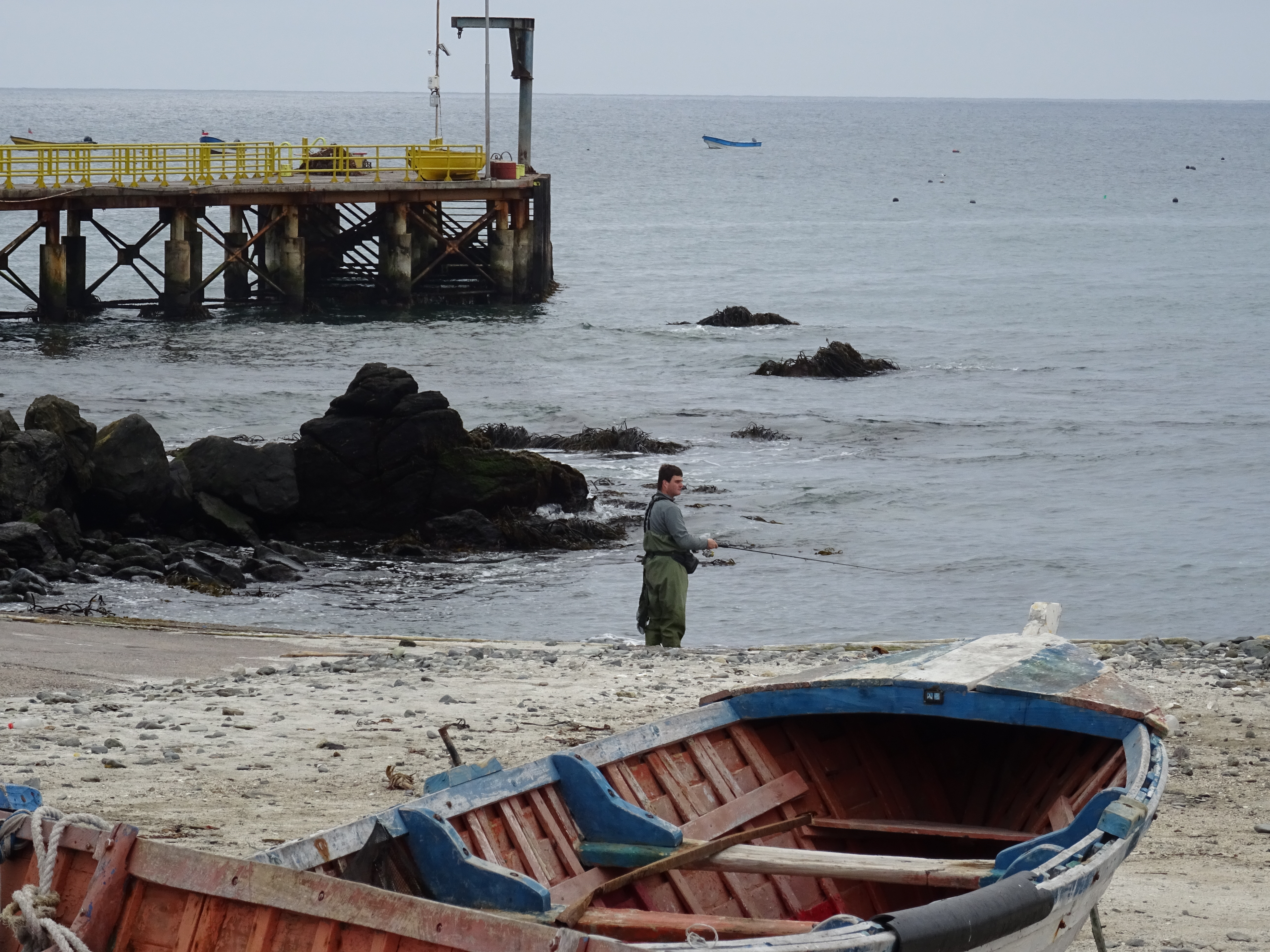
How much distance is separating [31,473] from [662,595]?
7858 mm

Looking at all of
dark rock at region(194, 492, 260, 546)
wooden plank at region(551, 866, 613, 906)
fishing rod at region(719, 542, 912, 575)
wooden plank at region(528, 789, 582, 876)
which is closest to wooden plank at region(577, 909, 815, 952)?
wooden plank at region(551, 866, 613, 906)

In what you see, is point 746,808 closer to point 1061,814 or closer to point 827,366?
point 1061,814

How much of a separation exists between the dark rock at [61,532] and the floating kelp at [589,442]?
8108 mm

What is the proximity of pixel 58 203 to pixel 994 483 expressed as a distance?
20764 millimetres

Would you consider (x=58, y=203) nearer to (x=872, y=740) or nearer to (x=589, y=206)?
(x=872, y=740)

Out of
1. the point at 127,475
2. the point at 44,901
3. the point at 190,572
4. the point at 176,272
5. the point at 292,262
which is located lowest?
the point at 190,572

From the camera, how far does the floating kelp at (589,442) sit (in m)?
23.6

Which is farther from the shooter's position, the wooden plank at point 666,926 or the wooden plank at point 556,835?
the wooden plank at point 556,835

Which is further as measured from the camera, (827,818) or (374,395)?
(374,395)

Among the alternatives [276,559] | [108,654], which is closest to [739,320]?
[276,559]

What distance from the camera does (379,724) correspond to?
29.4 feet

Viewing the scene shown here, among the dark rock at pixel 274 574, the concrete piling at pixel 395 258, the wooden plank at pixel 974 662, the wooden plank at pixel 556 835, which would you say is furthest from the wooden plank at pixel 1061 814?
the concrete piling at pixel 395 258

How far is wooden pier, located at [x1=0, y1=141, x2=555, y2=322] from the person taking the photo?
33.0 metres

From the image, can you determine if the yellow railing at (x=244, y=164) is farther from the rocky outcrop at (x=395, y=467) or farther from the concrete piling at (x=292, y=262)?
the rocky outcrop at (x=395, y=467)
